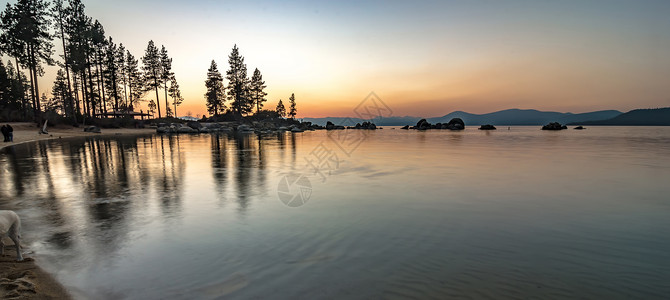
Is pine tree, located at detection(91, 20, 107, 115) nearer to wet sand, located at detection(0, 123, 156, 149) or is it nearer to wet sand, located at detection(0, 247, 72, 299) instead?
wet sand, located at detection(0, 123, 156, 149)

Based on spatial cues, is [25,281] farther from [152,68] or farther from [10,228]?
[152,68]

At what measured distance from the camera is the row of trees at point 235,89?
101m

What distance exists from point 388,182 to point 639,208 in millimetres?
8880

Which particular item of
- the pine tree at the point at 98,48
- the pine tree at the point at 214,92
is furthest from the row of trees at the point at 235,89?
the pine tree at the point at 98,48

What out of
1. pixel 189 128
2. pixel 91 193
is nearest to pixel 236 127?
pixel 189 128

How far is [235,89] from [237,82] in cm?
268

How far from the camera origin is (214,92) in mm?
102062

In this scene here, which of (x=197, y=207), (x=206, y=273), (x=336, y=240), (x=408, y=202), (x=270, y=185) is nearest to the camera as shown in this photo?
(x=206, y=273)

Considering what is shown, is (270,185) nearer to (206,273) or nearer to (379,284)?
(206,273)

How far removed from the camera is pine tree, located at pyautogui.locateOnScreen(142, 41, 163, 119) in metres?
85.9

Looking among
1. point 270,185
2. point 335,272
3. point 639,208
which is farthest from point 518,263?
point 270,185

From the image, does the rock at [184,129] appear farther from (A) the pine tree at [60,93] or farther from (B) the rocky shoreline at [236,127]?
(A) the pine tree at [60,93]

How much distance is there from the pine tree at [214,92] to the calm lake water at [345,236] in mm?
95811

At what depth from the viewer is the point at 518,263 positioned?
5.43m
